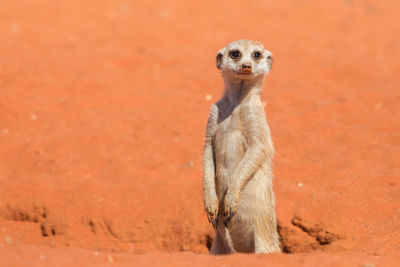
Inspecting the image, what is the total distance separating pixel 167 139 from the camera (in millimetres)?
5246

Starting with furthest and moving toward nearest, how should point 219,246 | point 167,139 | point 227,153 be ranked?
point 167,139 → point 219,246 → point 227,153

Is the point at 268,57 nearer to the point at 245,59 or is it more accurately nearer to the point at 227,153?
the point at 245,59

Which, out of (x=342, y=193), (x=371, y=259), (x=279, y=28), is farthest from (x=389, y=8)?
(x=371, y=259)

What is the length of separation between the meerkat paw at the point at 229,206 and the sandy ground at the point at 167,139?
0.58 meters

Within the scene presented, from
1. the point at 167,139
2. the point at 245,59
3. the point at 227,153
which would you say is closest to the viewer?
the point at 245,59

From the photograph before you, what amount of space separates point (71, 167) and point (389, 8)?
Result: 20.7 feet

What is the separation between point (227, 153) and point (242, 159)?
5.0 inches

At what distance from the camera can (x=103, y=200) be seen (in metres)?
4.52

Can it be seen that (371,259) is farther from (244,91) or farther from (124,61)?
(124,61)

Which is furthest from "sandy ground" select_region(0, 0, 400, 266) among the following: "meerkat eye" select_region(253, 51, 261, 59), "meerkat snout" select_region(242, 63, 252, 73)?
"meerkat eye" select_region(253, 51, 261, 59)

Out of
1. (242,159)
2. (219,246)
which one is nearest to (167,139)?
(219,246)

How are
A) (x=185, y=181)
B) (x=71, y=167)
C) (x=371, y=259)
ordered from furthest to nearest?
1. (x=71, y=167)
2. (x=185, y=181)
3. (x=371, y=259)

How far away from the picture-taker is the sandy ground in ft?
13.4

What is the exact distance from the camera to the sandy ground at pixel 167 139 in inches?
161
